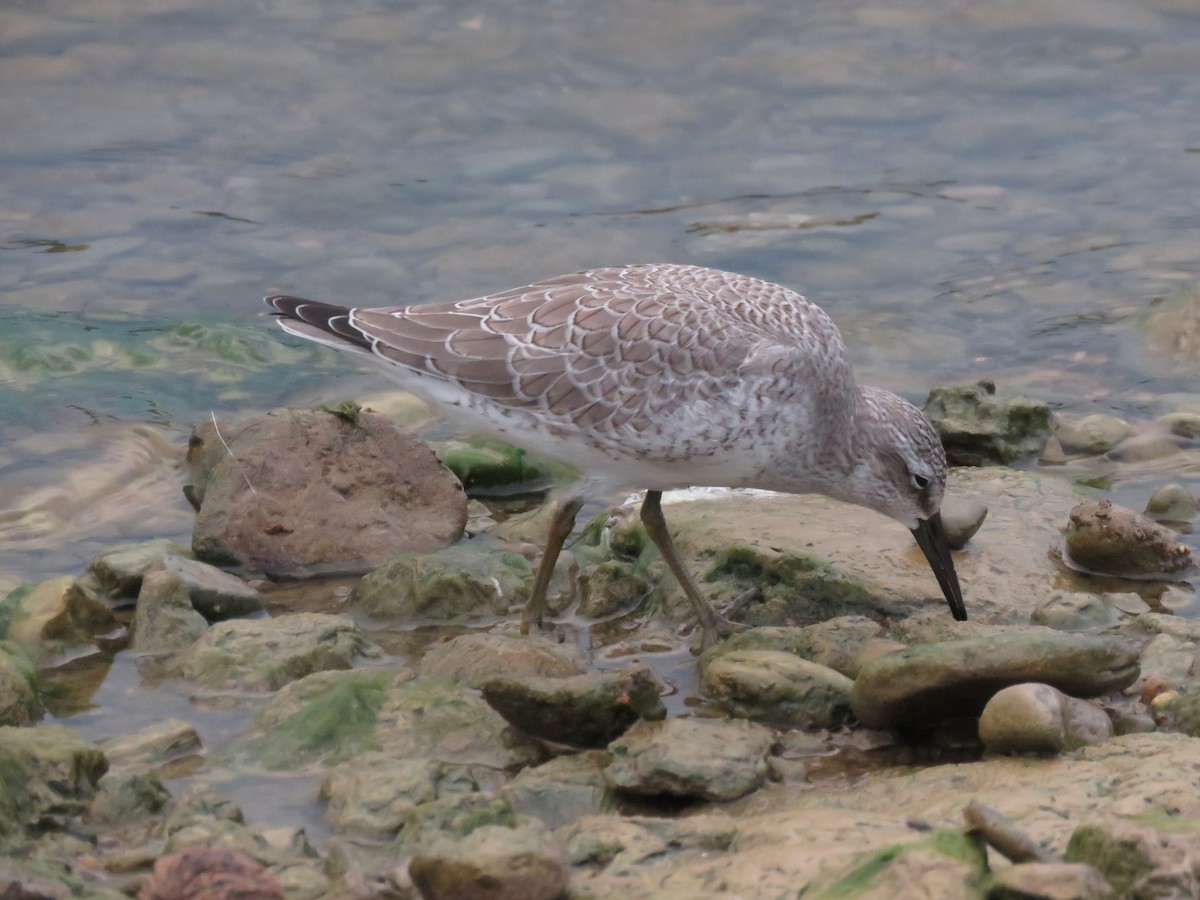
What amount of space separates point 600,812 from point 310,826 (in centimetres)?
101

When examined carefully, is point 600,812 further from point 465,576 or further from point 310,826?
point 465,576

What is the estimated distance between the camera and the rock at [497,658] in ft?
20.7

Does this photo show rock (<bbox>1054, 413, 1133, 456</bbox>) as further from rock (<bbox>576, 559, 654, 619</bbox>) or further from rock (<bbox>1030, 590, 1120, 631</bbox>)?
rock (<bbox>576, 559, 654, 619</bbox>)

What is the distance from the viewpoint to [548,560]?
24.1 feet

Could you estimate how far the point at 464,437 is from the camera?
32.6 ft

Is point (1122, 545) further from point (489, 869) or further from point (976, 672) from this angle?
point (489, 869)

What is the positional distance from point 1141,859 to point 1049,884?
0.44 m

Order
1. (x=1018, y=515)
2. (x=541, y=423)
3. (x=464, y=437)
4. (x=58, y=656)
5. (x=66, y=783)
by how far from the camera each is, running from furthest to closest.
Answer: (x=464, y=437)
(x=1018, y=515)
(x=541, y=423)
(x=58, y=656)
(x=66, y=783)

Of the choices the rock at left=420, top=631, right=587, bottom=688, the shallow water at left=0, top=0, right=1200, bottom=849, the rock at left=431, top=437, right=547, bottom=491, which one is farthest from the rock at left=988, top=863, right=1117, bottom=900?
the rock at left=431, top=437, right=547, bottom=491

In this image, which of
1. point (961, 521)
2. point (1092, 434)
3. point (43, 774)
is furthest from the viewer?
point (1092, 434)

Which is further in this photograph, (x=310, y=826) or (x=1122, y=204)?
(x=1122, y=204)

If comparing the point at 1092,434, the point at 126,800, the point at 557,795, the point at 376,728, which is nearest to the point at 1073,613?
the point at 557,795

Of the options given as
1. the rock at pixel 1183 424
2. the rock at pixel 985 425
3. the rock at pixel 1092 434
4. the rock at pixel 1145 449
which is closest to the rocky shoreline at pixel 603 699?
the rock at pixel 985 425

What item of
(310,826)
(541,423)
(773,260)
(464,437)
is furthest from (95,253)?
(310,826)
